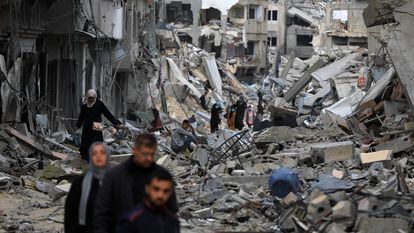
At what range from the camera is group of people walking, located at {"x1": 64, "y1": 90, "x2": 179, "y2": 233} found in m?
5.22

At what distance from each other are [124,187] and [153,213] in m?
0.55

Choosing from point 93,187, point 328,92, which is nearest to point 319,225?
point 93,187

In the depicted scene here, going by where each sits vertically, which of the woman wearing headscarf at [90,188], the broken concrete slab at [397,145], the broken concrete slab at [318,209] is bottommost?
the broken concrete slab at [397,145]

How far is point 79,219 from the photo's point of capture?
20.7ft

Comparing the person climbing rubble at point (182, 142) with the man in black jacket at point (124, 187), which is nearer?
the man in black jacket at point (124, 187)

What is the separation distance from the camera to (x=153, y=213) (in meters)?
5.22

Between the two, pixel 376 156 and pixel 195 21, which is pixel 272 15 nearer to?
pixel 195 21

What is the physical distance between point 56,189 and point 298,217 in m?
4.93

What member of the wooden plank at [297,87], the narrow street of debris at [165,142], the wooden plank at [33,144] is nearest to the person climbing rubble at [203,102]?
the narrow street of debris at [165,142]

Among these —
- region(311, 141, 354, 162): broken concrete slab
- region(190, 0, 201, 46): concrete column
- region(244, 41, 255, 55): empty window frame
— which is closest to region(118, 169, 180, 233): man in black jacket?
region(311, 141, 354, 162): broken concrete slab

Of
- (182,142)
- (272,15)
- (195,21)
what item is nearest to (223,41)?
(195,21)

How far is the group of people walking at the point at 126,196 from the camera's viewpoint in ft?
17.1

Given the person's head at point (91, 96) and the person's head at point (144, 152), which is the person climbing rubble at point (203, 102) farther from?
the person's head at point (144, 152)

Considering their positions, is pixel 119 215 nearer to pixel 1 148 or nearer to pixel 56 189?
pixel 56 189
